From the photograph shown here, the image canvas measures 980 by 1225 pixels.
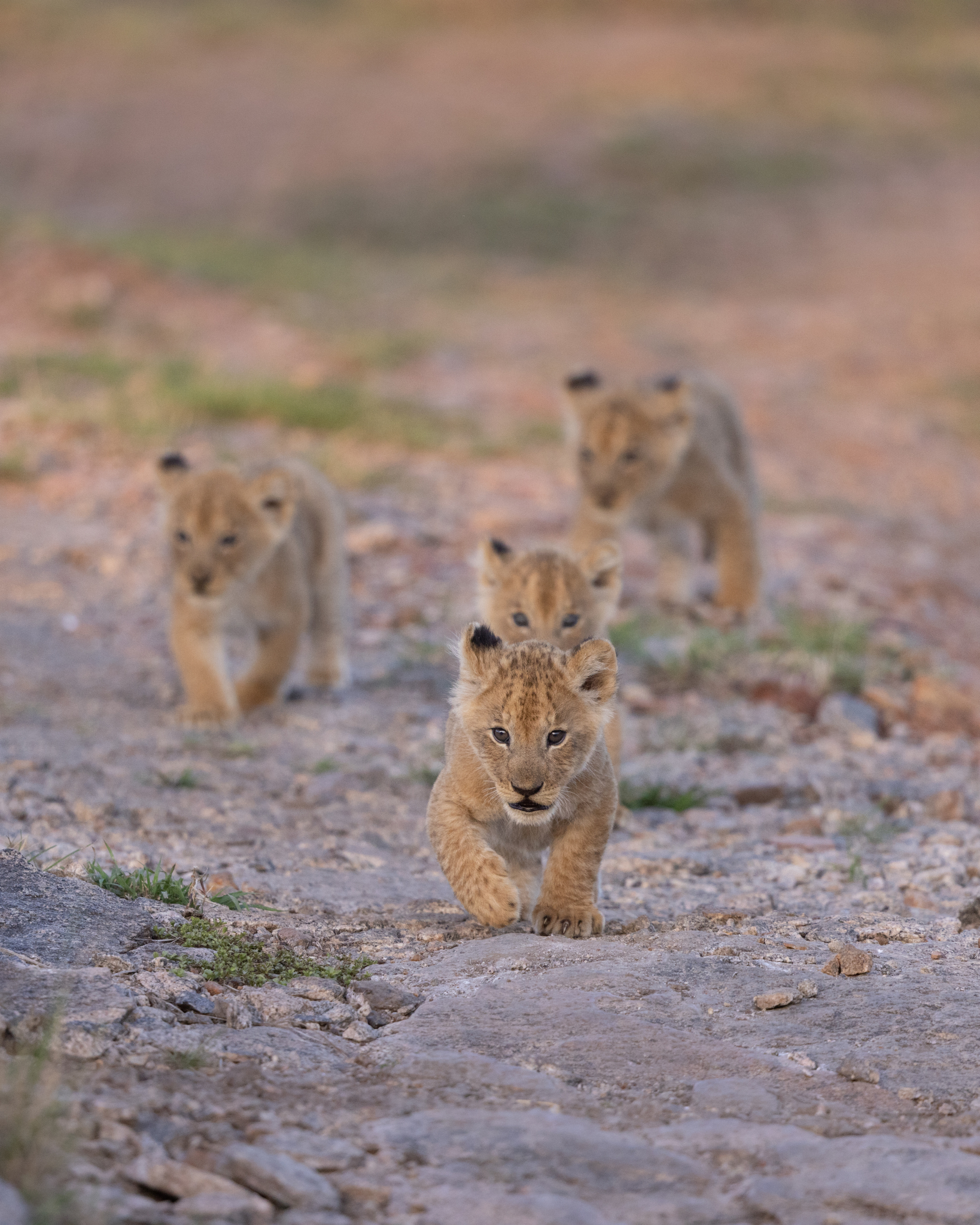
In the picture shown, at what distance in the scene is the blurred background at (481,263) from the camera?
11.4 metres

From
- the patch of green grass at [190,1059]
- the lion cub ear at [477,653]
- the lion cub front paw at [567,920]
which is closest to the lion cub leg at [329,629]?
the lion cub ear at [477,653]

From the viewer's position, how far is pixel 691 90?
32188mm

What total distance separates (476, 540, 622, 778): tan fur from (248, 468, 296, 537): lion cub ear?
1318mm

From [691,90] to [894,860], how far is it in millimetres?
28819

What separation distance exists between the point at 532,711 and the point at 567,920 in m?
0.66

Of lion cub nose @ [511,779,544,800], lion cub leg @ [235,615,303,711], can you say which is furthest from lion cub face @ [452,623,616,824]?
lion cub leg @ [235,615,303,711]

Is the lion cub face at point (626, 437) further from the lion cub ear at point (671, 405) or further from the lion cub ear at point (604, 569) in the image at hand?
the lion cub ear at point (604, 569)

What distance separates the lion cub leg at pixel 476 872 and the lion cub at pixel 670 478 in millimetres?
4559

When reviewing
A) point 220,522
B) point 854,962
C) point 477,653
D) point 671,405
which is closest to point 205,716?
point 220,522

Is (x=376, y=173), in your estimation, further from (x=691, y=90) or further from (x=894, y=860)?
(x=894, y=860)

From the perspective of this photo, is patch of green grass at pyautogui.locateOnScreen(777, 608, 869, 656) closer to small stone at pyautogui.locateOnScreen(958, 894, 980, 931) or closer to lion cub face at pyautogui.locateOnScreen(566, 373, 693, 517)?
lion cub face at pyautogui.locateOnScreen(566, 373, 693, 517)

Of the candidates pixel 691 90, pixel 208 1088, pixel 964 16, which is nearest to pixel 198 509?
pixel 208 1088

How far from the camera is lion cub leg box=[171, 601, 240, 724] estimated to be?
768 centimetres

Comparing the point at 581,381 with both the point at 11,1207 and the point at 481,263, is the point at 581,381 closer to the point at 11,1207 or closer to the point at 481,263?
the point at 11,1207
